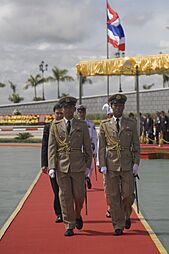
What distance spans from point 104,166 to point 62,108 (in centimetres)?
93

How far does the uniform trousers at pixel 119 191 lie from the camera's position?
6.46 meters

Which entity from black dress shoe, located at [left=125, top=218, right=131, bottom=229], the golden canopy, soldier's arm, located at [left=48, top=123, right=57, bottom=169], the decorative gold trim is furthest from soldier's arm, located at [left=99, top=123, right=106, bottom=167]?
the golden canopy

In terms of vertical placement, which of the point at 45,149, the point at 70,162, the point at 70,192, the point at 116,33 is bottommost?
the point at 70,192

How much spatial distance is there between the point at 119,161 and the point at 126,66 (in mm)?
10049

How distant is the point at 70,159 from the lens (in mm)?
6492

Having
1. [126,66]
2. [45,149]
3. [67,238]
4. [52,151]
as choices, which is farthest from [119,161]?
[126,66]

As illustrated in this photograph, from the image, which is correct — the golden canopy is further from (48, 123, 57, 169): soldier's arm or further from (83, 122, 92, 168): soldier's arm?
(48, 123, 57, 169): soldier's arm

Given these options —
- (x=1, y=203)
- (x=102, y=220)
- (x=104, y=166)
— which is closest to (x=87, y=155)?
(x=104, y=166)

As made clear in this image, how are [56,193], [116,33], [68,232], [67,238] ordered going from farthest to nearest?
1. [116,33]
2. [56,193]
3. [68,232]
4. [67,238]

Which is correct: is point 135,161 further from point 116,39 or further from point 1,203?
point 116,39

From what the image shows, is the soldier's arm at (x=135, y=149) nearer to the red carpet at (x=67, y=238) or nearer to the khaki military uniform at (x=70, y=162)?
the khaki military uniform at (x=70, y=162)

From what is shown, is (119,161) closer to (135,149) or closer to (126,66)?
(135,149)

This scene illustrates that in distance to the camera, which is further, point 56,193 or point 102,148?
point 56,193

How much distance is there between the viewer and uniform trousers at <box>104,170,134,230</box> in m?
6.46
